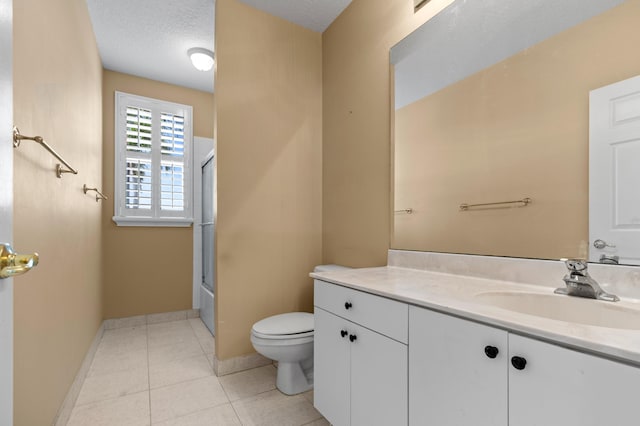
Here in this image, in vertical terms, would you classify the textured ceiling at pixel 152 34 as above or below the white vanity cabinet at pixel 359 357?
above

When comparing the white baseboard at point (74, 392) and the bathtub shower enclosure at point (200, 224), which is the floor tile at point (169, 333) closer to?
the bathtub shower enclosure at point (200, 224)

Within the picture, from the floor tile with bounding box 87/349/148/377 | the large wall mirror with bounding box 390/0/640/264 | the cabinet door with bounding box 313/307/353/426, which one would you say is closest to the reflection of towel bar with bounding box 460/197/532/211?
the large wall mirror with bounding box 390/0/640/264

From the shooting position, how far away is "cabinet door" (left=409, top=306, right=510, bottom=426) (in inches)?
29.1

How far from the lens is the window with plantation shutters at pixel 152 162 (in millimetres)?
3062

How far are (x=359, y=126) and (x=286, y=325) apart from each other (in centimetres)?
142

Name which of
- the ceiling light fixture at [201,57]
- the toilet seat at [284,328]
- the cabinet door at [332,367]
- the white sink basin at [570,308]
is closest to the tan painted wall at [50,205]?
the ceiling light fixture at [201,57]

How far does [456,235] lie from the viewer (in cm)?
147

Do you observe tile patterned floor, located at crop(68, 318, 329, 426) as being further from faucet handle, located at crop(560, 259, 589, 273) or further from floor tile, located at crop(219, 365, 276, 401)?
faucet handle, located at crop(560, 259, 589, 273)

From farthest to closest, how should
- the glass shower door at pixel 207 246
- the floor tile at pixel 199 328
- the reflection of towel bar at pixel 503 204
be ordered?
1. the glass shower door at pixel 207 246
2. the floor tile at pixel 199 328
3. the reflection of towel bar at pixel 503 204

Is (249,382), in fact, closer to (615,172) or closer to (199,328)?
(199,328)

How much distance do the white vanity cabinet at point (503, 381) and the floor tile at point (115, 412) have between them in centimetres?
148

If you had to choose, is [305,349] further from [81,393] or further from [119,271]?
[119,271]

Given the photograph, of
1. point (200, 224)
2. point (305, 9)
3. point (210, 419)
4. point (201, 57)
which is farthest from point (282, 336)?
point (201, 57)

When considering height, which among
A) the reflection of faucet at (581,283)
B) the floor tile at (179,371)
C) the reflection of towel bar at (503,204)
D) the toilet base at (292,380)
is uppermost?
the reflection of towel bar at (503,204)
